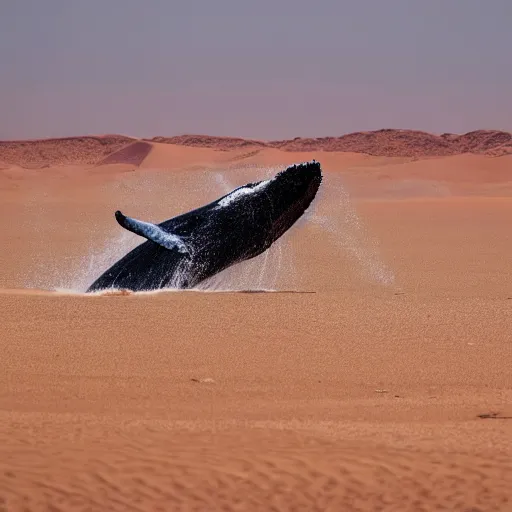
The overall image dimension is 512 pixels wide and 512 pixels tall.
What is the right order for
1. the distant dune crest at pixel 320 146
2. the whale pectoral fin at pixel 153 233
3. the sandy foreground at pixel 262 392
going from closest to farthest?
1. the sandy foreground at pixel 262 392
2. the whale pectoral fin at pixel 153 233
3. the distant dune crest at pixel 320 146

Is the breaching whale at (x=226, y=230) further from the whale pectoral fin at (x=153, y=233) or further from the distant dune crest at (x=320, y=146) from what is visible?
the distant dune crest at (x=320, y=146)

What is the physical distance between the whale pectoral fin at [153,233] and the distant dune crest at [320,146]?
81357 mm

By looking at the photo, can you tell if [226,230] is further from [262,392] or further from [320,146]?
[320,146]

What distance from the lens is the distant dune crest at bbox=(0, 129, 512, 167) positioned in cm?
9612

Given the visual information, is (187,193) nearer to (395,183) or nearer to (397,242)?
(395,183)

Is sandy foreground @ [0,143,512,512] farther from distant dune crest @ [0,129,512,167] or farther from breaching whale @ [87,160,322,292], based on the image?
distant dune crest @ [0,129,512,167]

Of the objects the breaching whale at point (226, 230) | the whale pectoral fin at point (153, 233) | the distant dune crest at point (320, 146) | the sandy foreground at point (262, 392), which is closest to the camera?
the sandy foreground at point (262, 392)

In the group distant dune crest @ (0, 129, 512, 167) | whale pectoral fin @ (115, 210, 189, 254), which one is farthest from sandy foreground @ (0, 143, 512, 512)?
distant dune crest @ (0, 129, 512, 167)

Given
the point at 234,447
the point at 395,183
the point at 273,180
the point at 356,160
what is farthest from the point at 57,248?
the point at 356,160

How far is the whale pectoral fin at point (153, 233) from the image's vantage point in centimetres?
1034

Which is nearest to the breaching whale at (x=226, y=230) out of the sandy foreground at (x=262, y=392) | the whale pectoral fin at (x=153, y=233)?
the whale pectoral fin at (x=153, y=233)

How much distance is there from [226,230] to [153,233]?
3.82 ft

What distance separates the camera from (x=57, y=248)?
2108 cm

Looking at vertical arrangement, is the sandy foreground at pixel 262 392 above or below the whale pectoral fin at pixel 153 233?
below
